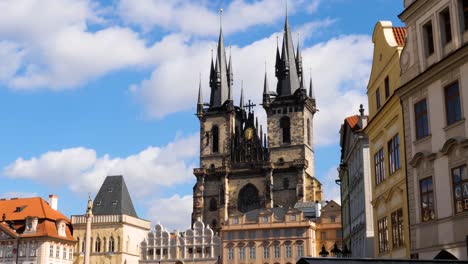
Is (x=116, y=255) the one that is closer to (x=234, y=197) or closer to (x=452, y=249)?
(x=234, y=197)

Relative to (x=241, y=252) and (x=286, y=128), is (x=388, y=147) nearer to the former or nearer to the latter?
(x=241, y=252)

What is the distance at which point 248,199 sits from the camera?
110 metres

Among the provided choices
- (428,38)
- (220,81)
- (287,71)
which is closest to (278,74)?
(287,71)

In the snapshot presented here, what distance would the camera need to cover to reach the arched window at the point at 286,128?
367ft

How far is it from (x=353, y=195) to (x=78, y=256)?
58.7 m

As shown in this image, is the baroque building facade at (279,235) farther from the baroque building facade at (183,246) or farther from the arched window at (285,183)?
the arched window at (285,183)

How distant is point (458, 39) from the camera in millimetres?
24312

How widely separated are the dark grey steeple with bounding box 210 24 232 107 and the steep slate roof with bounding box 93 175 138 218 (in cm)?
2287

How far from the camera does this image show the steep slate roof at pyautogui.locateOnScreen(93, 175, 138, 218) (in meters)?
101

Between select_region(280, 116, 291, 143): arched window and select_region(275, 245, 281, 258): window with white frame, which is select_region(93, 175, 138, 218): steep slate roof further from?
select_region(280, 116, 291, 143): arched window

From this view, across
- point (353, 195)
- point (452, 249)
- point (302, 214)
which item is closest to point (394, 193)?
point (452, 249)

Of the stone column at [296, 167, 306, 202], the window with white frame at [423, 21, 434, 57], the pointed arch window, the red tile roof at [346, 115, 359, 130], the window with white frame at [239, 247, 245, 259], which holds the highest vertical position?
the stone column at [296, 167, 306, 202]

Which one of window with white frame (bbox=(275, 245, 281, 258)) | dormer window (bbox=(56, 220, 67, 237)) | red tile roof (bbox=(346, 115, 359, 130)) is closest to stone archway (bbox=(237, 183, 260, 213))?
window with white frame (bbox=(275, 245, 281, 258))

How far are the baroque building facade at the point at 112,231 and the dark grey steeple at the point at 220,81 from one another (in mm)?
24615
